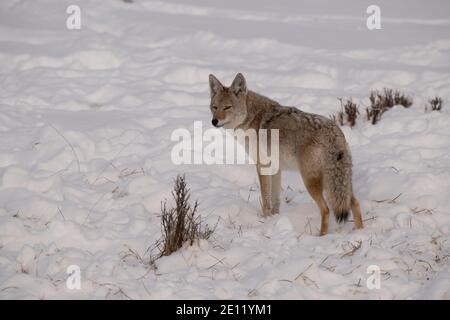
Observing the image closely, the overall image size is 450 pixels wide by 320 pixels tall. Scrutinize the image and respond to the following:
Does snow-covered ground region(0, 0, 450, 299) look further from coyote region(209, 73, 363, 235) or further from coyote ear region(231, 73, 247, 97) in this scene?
coyote ear region(231, 73, 247, 97)

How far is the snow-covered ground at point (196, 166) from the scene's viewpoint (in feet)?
12.1

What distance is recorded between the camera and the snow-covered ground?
3693 millimetres

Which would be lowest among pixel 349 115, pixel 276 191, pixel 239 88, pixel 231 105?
pixel 276 191

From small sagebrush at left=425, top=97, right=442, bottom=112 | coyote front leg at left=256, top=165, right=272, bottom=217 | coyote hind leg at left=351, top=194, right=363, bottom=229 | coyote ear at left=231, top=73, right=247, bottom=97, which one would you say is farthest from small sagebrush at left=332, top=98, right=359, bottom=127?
coyote hind leg at left=351, top=194, right=363, bottom=229

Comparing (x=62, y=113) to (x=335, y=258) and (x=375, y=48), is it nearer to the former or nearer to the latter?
(x=335, y=258)

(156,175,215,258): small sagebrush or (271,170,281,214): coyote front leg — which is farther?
(271,170,281,214): coyote front leg

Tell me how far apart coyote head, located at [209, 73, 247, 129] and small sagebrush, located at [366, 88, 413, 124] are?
2333mm

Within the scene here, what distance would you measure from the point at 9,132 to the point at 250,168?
9.88ft

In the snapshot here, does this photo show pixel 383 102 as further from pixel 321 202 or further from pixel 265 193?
pixel 321 202

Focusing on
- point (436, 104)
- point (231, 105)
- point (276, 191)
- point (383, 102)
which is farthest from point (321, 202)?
point (436, 104)

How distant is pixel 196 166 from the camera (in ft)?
20.0

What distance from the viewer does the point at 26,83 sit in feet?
27.7

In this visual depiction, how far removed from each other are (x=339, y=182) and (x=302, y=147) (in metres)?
0.47
